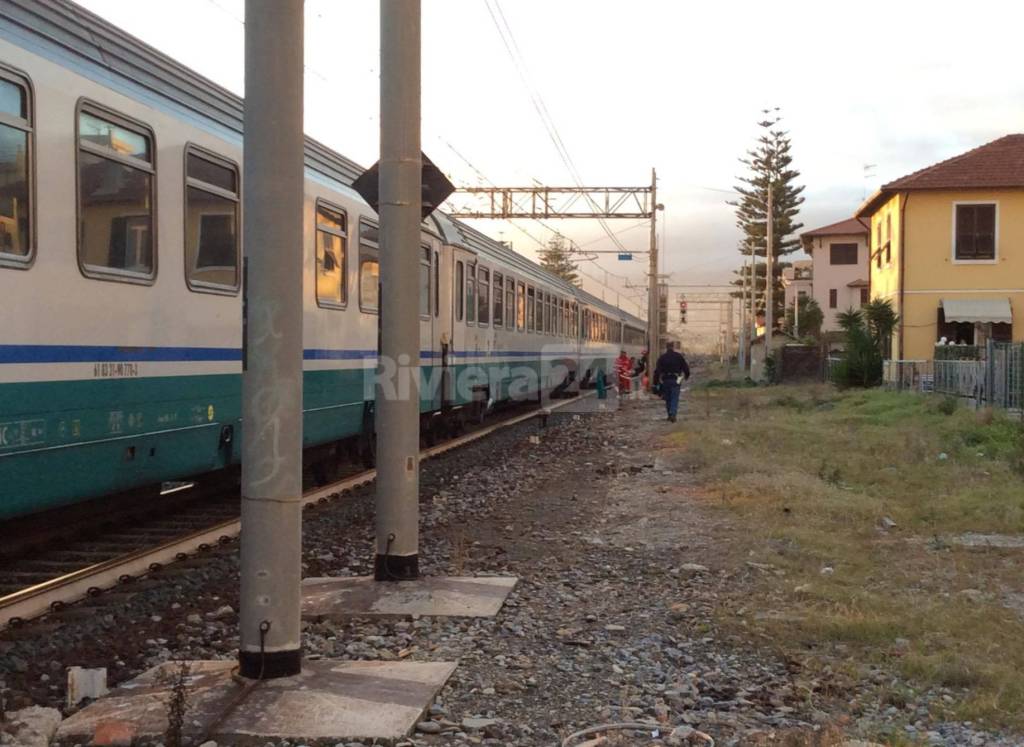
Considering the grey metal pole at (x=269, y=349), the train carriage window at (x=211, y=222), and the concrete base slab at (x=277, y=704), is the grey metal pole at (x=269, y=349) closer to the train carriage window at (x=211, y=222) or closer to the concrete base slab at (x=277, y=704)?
the concrete base slab at (x=277, y=704)

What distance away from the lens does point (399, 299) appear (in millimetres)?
7449

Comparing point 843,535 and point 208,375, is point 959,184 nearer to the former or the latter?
point 843,535

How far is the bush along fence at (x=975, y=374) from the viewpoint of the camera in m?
19.6

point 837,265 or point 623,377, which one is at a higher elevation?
point 837,265

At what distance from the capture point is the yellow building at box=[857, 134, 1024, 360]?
101 ft

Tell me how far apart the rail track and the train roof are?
3.07m

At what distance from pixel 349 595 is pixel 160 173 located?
10.6 ft

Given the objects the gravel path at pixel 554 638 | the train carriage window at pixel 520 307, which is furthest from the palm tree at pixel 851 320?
the gravel path at pixel 554 638

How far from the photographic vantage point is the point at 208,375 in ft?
27.8

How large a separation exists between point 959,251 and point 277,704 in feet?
99.6

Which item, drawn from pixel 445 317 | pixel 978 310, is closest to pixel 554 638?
pixel 445 317

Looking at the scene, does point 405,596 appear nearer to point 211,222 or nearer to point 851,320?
point 211,222

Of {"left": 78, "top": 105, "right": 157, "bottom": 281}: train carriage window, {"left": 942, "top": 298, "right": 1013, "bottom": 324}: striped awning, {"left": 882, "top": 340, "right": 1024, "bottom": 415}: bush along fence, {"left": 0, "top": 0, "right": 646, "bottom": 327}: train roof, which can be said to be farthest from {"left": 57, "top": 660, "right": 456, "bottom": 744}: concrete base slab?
{"left": 942, "top": 298, "right": 1013, "bottom": 324}: striped awning

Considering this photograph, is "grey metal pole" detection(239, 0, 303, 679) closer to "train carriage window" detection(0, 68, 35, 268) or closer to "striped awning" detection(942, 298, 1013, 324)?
"train carriage window" detection(0, 68, 35, 268)
